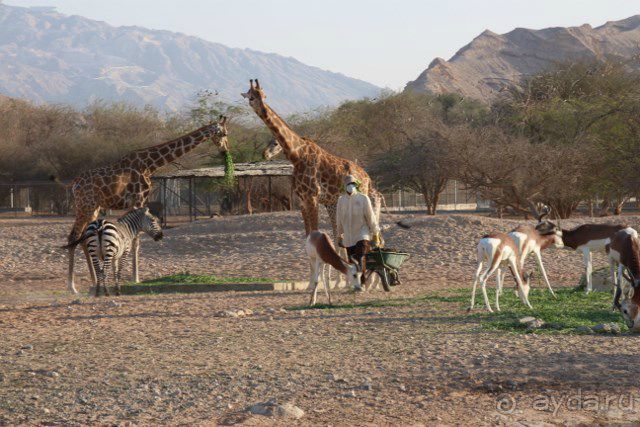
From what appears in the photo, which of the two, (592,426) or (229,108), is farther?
(229,108)

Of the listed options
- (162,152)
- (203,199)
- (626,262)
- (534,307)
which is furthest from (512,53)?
(626,262)

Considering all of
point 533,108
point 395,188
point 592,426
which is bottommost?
point 592,426

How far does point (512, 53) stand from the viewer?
121 metres

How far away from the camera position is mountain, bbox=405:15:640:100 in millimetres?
111188

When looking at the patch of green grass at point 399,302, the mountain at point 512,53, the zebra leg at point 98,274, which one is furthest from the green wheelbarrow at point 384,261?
the mountain at point 512,53

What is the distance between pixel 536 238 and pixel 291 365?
6.41 metres

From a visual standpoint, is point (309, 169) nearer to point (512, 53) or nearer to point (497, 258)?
point (497, 258)

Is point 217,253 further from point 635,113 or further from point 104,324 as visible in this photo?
point 635,113

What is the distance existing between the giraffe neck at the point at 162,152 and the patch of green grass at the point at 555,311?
300 inches

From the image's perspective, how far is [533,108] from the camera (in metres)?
43.0

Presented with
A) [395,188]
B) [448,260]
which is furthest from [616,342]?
[395,188]

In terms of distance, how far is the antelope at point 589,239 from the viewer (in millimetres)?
14575

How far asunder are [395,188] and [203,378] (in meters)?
36.0

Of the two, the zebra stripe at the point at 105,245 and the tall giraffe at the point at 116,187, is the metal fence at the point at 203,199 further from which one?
the zebra stripe at the point at 105,245
